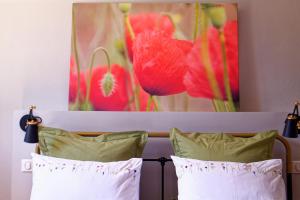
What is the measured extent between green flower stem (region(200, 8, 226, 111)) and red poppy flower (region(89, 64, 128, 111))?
57 cm

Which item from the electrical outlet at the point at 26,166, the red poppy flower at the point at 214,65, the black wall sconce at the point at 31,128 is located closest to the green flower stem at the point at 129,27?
the red poppy flower at the point at 214,65

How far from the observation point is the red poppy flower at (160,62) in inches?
80.0

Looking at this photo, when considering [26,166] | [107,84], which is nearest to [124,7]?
[107,84]

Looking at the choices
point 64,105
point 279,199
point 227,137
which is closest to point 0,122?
point 64,105

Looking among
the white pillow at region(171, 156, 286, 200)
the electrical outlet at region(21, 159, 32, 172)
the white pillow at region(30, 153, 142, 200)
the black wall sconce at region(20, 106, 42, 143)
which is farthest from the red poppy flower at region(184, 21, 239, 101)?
the electrical outlet at region(21, 159, 32, 172)

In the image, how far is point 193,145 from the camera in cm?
169

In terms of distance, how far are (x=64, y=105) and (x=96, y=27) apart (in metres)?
0.61

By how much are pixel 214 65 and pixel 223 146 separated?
63cm

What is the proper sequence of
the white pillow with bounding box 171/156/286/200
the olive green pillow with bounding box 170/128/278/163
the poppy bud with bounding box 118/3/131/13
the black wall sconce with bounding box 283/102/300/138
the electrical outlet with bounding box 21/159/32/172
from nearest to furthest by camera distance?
1. the white pillow with bounding box 171/156/286/200
2. the olive green pillow with bounding box 170/128/278/163
3. the black wall sconce with bounding box 283/102/300/138
4. the electrical outlet with bounding box 21/159/32/172
5. the poppy bud with bounding box 118/3/131/13

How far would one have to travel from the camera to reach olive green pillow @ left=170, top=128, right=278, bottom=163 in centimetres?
164

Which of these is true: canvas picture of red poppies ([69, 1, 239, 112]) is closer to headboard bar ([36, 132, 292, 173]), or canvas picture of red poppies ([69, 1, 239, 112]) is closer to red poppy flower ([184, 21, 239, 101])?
red poppy flower ([184, 21, 239, 101])

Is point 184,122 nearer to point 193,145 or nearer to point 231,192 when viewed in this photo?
point 193,145

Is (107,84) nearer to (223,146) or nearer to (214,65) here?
(214,65)

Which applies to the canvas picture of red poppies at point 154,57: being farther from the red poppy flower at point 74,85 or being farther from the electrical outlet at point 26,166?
the electrical outlet at point 26,166
